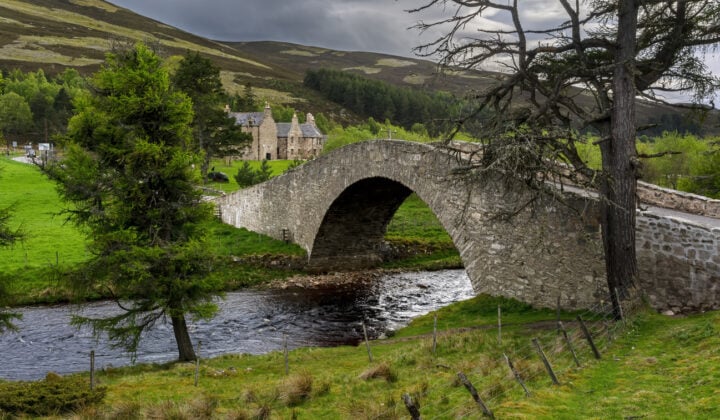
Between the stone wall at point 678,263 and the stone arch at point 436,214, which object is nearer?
the stone wall at point 678,263

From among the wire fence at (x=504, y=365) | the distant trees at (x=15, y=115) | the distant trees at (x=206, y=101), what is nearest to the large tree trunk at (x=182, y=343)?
the wire fence at (x=504, y=365)

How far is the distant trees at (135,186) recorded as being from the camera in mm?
16281

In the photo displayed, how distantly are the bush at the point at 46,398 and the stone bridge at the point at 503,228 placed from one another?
8.79 metres

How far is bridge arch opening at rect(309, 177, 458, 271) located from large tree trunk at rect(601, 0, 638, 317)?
16.4 metres

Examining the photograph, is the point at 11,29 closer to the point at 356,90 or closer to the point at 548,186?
the point at 356,90

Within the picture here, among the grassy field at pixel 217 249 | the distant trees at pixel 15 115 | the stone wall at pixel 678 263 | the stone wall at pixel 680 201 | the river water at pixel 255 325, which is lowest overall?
the river water at pixel 255 325

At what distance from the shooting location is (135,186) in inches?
653

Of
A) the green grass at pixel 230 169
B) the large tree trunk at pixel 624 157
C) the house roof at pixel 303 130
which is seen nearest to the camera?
the large tree trunk at pixel 624 157

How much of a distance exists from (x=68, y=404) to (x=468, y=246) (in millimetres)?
12755

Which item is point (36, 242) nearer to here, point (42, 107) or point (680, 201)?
point (680, 201)

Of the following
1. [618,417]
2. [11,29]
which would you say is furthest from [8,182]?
[11,29]

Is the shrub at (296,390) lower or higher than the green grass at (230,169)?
lower

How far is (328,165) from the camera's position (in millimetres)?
30266

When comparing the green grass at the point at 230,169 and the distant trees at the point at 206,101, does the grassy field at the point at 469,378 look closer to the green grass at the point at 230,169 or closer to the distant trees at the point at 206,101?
the distant trees at the point at 206,101
